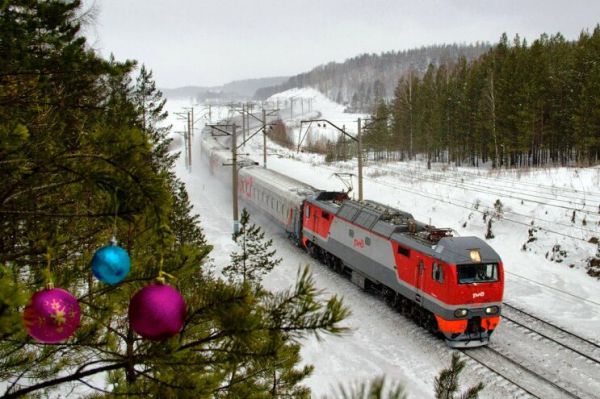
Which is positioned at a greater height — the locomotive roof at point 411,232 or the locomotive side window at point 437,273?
the locomotive roof at point 411,232

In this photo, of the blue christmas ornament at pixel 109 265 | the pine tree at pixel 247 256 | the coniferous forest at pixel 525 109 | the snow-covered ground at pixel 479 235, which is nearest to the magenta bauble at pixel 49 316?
the blue christmas ornament at pixel 109 265

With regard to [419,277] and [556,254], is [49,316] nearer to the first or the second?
[419,277]

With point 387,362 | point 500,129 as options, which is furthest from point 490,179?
point 387,362

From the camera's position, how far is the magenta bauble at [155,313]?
2.71 meters

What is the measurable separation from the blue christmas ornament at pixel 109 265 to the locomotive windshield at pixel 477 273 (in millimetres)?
12035

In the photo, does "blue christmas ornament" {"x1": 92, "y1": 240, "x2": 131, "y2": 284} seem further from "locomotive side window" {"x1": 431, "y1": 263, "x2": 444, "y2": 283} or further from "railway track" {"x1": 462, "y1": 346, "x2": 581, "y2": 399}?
"locomotive side window" {"x1": 431, "y1": 263, "x2": 444, "y2": 283}

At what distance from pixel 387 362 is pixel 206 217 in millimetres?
21405

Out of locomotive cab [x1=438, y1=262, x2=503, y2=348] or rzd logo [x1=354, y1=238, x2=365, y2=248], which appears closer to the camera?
locomotive cab [x1=438, y1=262, x2=503, y2=348]

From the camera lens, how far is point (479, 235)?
25.8 m

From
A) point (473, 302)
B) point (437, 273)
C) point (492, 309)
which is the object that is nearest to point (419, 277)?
point (437, 273)

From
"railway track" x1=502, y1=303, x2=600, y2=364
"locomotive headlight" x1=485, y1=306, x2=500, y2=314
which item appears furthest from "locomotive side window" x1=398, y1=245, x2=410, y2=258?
"railway track" x1=502, y1=303, x2=600, y2=364

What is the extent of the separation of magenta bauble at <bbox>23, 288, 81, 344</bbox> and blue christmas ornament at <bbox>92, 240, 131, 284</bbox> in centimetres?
22

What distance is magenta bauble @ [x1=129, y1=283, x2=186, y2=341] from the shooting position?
8.87 ft

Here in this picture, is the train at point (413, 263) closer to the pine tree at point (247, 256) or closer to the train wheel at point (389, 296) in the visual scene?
the train wheel at point (389, 296)
